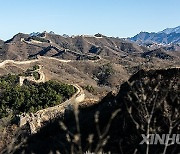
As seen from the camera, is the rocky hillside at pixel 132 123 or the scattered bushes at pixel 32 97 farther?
the scattered bushes at pixel 32 97

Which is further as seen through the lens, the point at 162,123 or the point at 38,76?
the point at 38,76

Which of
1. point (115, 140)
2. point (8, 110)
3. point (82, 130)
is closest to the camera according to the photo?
point (115, 140)

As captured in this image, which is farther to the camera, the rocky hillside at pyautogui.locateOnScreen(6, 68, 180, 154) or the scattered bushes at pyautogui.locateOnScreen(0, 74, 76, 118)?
the scattered bushes at pyautogui.locateOnScreen(0, 74, 76, 118)

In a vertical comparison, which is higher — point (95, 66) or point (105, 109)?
point (105, 109)

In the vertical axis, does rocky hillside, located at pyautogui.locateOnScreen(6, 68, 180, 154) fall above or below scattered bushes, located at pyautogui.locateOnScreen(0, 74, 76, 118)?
above

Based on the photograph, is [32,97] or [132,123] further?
[32,97]

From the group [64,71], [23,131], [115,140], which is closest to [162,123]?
[115,140]

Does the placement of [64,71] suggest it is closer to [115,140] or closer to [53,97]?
[53,97]

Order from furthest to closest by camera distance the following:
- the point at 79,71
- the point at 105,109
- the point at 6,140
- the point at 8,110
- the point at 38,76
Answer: the point at 79,71
the point at 38,76
the point at 8,110
the point at 6,140
the point at 105,109

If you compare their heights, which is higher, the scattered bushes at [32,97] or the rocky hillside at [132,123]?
the rocky hillside at [132,123]

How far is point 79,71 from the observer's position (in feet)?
376

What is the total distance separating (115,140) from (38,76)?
54.8m

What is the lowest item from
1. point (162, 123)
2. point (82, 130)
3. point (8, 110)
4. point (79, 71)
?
point (79, 71)

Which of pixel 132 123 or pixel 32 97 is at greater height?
pixel 132 123
